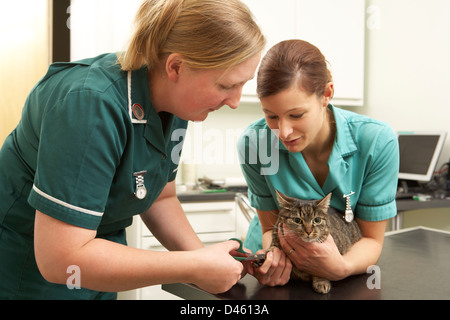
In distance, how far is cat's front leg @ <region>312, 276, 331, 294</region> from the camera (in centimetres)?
84

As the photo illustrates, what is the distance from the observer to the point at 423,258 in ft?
3.56

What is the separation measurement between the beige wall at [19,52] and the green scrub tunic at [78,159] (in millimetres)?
1627

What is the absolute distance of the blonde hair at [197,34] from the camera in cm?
74

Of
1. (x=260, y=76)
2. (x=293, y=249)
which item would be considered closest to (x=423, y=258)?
(x=293, y=249)

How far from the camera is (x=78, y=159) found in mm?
656

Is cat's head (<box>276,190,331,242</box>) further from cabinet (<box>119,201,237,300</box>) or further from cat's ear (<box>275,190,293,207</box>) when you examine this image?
cabinet (<box>119,201,237,300</box>)

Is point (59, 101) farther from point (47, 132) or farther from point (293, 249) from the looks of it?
point (293, 249)

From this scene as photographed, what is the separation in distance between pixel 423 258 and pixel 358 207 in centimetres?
23

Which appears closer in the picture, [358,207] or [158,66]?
[158,66]

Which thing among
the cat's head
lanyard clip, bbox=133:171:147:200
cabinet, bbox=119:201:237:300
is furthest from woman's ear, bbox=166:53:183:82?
cabinet, bbox=119:201:237:300

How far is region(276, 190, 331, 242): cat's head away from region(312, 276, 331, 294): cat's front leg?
125 mm

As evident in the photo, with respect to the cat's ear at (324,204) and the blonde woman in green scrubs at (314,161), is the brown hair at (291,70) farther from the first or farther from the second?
the cat's ear at (324,204)

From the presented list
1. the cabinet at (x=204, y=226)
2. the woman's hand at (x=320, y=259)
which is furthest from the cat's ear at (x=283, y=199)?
the cabinet at (x=204, y=226)

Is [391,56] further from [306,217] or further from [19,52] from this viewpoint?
[19,52]
